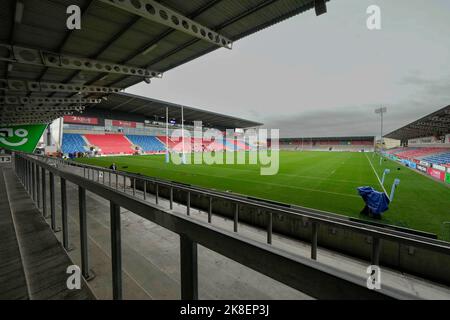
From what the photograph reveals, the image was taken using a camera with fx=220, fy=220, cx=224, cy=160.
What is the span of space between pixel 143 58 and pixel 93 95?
37.0ft

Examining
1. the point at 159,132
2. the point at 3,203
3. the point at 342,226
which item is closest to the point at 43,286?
the point at 342,226

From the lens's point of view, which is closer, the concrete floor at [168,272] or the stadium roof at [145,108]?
the concrete floor at [168,272]

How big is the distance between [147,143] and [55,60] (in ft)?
143

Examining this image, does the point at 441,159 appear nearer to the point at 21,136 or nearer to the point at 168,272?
the point at 168,272

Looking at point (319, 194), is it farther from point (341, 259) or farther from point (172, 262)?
point (172, 262)

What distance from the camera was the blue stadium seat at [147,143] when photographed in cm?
4964

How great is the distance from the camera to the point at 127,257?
3729 mm

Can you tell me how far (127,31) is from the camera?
27.1 ft

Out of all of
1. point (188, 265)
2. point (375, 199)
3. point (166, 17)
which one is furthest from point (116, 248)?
point (375, 199)

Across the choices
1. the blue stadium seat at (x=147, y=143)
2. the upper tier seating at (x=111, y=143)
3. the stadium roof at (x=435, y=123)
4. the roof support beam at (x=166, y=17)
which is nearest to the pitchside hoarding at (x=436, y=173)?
the stadium roof at (x=435, y=123)

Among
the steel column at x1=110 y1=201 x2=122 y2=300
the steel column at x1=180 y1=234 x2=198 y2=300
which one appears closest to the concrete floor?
the steel column at x1=110 y1=201 x2=122 y2=300

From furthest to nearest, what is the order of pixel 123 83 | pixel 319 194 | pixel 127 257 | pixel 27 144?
pixel 27 144 → pixel 123 83 → pixel 319 194 → pixel 127 257

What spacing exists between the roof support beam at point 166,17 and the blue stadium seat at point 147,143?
43.8 metres

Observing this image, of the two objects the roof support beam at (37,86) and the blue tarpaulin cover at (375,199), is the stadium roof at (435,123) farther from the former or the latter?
the roof support beam at (37,86)
